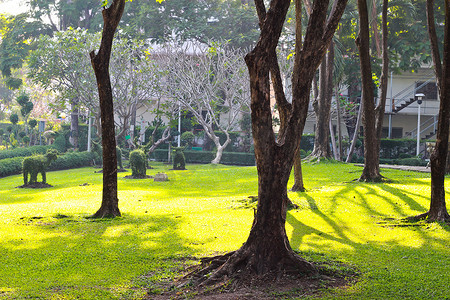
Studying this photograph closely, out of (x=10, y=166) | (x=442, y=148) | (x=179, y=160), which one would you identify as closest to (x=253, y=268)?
(x=442, y=148)

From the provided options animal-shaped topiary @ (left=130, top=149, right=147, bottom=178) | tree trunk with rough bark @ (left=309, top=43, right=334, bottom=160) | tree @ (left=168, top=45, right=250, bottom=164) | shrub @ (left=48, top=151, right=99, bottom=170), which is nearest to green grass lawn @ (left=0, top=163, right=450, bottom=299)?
animal-shaped topiary @ (left=130, top=149, right=147, bottom=178)

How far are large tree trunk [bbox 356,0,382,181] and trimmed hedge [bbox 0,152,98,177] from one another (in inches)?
691

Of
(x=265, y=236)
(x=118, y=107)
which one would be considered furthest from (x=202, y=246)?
(x=118, y=107)

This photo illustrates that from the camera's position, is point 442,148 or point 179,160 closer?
point 442,148

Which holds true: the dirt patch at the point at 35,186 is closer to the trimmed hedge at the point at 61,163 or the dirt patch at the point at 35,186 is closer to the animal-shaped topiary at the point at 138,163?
the animal-shaped topiary at the point at 138,163

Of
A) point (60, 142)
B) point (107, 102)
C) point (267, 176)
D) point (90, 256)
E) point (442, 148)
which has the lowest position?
point (90, 256)

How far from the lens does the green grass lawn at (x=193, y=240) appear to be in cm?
589

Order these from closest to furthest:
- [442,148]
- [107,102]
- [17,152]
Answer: [442,148]
[107,102]
[17,152]

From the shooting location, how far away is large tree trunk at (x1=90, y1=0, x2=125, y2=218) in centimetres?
1038

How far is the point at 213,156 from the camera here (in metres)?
34.2

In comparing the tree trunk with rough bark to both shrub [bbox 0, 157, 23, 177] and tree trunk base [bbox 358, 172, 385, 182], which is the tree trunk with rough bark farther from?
shrub [bbox 0, 157, 23, 177]

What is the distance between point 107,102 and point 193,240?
Result: 3.76m

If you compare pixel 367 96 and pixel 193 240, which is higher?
pixel 367 96

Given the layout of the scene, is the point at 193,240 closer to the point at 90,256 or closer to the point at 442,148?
the point at 90,256
